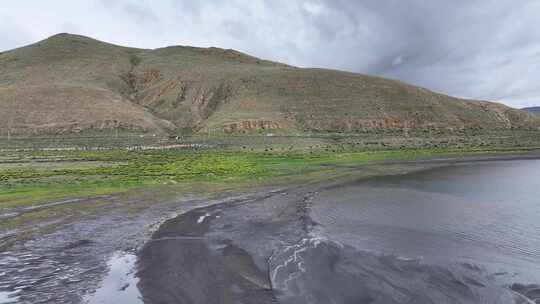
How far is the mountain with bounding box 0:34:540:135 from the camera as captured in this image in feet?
400

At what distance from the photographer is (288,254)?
49.0 feet

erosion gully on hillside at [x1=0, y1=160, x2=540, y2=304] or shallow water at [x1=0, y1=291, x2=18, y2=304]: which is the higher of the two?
erosion gully on hillside at [x1=0, y1=160, x2=540, y2=304]

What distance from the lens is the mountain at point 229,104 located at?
122062 mm

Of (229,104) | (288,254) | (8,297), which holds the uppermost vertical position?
(229,104)

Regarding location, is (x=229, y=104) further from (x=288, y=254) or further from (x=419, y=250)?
(x=419, y=250)

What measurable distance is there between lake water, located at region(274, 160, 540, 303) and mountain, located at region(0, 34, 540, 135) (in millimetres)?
92207

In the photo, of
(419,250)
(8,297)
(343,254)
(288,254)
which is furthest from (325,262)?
(8,297)

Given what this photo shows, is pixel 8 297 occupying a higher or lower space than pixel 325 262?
lower

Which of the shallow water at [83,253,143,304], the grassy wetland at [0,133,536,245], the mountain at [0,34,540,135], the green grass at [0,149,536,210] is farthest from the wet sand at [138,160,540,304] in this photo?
the mountain at [0,34,540,135]

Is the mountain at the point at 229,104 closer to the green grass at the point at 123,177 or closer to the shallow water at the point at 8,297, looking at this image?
the green grass at the point at 123,177

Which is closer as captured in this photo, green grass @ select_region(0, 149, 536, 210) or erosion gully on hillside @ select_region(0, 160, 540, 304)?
erosion gully on hillside @ select_region(0, 160, 540, 304)

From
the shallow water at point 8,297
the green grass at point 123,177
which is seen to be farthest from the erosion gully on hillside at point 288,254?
the green grass at point 123,177

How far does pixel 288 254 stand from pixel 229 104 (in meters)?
128

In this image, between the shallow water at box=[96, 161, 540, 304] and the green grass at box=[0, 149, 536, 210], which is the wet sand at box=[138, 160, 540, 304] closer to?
the shallow water at box=[96, 161, 540, 304]
